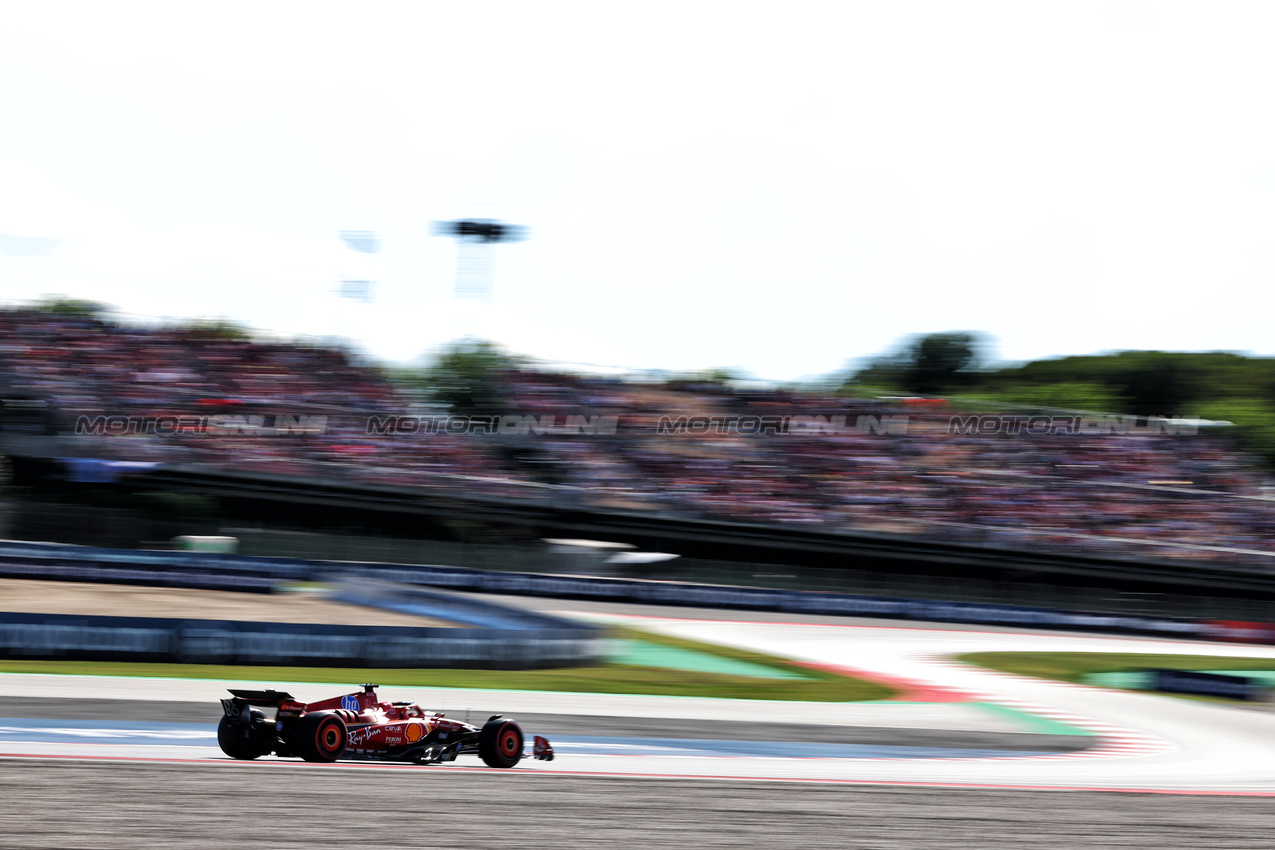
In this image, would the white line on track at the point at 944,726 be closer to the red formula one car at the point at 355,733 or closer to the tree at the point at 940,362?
the red formula one car at the point at 355,733

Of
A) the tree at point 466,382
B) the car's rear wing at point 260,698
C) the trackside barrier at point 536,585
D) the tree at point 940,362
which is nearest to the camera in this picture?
the car's rear wing at point 260,698

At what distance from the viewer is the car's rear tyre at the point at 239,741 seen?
706 centimetres

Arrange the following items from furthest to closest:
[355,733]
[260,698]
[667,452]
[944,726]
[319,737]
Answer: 1. [667,452]
2. [944,726]
3. [355,733]
4. [319,737]
5. [260,698]

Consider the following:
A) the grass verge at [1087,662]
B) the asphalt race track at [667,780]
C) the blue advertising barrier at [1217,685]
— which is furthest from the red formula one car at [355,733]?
the grass verge at [1087,662]

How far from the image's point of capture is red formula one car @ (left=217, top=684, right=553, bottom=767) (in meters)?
7.01

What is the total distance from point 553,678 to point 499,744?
596cm

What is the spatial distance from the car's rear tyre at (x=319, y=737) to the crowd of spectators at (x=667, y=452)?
21.5 metres

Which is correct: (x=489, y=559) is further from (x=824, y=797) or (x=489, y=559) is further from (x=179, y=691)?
(x=824, y=797)

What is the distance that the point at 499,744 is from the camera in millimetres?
7617

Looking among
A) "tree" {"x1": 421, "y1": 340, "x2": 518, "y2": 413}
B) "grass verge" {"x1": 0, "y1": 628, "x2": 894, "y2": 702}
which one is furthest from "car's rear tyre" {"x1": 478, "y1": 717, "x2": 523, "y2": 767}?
"tree" {"x1": 421, "y1": 340, "x2": 518, "y2": 413}

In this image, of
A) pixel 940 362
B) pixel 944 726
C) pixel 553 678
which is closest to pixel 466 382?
pixel 553 678

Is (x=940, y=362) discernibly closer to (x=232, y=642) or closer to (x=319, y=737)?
(x=232, y=642)

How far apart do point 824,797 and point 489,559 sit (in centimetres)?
1820

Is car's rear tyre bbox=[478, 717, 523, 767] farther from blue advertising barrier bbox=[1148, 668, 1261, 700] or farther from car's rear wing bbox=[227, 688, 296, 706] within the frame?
blue advertising barrier bbox=[1148, 668, 1261, 700]
